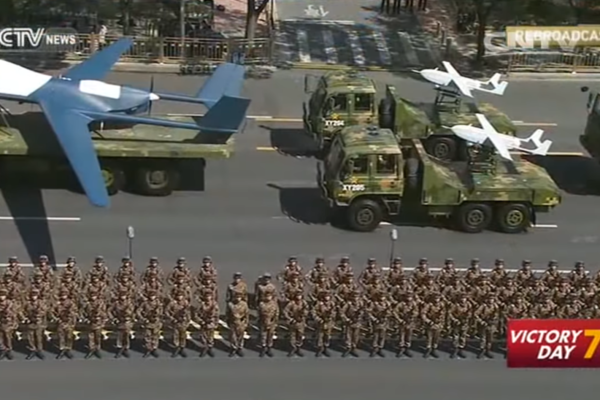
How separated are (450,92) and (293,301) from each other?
11426mm

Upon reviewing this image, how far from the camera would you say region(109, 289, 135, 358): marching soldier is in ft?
62.0

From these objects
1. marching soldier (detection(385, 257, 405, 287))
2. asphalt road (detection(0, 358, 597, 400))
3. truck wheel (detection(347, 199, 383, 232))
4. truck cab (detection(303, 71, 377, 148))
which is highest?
truck cab (detection(303, 71, 377, 148))

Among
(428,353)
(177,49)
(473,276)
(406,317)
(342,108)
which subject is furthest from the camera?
(177,49)

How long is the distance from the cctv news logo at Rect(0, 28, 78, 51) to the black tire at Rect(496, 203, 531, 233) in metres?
16.3

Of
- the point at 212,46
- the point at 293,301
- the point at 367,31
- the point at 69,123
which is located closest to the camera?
the point at 293,301

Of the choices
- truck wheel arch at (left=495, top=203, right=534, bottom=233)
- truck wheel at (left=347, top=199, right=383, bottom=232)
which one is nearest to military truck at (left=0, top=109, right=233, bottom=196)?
truck wheel at (left=347, top=199, right=383, bottom=232)

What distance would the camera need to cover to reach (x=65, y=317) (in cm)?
1872

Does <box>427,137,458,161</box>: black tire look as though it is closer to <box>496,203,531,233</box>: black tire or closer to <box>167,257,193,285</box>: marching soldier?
<box>496,203,531,233</box>: black tire

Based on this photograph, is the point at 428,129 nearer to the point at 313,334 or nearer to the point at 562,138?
the point at 562,138

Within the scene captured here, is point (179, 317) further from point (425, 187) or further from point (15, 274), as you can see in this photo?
point (425, 187)

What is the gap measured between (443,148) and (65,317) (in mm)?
12871

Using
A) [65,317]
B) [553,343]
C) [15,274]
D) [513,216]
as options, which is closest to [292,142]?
[513,216]

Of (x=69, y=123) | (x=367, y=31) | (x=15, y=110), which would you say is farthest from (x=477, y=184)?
(x=367, y=31)

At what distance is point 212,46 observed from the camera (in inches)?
1416
